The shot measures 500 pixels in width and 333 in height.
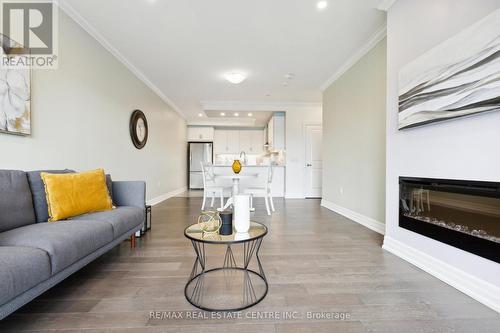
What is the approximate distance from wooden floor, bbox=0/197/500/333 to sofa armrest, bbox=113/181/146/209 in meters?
0.45

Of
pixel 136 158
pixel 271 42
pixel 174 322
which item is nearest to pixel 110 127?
pixel 136 158

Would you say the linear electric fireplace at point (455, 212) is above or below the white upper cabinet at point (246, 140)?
below

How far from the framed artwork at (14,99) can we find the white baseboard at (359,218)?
382 centimetres

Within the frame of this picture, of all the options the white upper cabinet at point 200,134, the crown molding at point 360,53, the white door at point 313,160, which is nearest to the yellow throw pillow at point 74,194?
the crown molding at point 360,53

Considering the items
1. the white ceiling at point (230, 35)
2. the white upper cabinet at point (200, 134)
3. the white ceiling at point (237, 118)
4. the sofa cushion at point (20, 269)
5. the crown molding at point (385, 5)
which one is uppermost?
the white ceiling at point (230, 35)

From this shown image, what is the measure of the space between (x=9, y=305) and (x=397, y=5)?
3503 millimetres

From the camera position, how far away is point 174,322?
121 cm

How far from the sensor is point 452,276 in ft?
5.24

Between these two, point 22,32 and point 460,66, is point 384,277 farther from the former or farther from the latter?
point 22,32

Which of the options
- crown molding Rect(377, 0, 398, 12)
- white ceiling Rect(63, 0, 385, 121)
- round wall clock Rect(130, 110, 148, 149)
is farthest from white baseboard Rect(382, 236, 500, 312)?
round wall clock Rect(130, 110, 148, 149)

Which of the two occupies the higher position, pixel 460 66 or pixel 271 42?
pixel 271 42

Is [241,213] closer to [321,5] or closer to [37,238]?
[37,238]

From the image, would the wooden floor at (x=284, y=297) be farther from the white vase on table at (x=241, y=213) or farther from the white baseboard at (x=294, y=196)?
the white baseboard at (x=294, y=196)

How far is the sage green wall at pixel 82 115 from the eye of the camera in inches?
82.0
